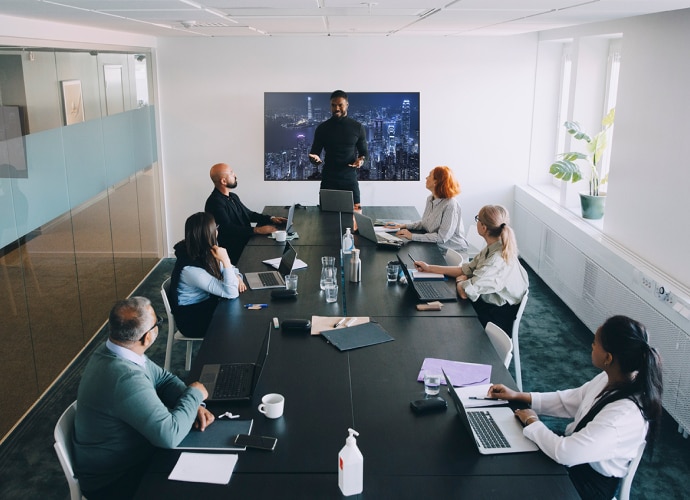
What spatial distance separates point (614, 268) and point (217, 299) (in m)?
3.30

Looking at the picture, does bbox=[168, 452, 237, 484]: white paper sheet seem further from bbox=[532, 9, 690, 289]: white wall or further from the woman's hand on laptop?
bbox=[532, 9, 690, 289]: white wall

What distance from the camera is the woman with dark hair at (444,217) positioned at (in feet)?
19.9

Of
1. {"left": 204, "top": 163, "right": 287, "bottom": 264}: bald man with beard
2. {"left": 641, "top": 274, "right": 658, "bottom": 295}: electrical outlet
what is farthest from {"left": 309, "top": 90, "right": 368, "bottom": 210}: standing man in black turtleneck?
{"left": 641, "top": 274, "right": 658, "bottom": 295}: electrical outlet

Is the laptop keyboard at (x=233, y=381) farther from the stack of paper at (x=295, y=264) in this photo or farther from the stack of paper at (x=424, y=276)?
the stack of paper at (x=424, y=276)

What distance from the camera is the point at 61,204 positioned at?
5.30 metres

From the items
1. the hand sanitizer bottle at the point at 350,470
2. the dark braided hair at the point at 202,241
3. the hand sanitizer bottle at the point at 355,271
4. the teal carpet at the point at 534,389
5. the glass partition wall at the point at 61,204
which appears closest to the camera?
the hand sanitizer bottle at the point at 350,470

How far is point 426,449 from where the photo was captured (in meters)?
2.94

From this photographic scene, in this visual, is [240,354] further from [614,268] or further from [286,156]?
[286,156]

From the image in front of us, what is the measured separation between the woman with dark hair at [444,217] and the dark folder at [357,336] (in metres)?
2.06

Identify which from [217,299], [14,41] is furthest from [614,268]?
[14,41]

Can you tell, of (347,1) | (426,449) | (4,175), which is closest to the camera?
(426,449)

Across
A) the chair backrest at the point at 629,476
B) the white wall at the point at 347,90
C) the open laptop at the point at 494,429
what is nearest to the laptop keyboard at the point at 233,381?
the open laptop at the point at 494,429

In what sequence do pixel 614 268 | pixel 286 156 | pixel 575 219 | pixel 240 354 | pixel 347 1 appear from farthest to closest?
pixel 286 156 → pixel 575 219 → pixel 614 268 → pixel 240 354 → pixel 347 1

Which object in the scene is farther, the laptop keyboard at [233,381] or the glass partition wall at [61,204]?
the glass partition wall at [61,204]
